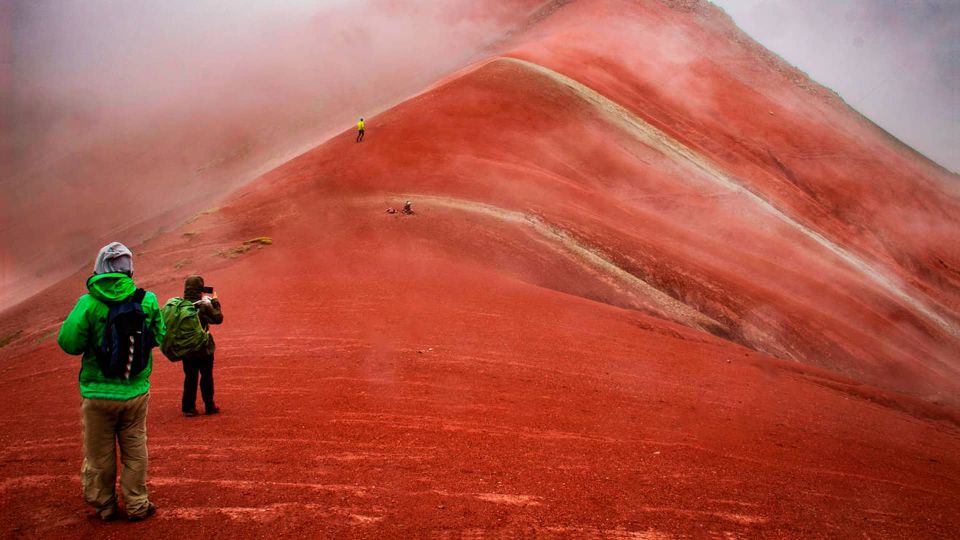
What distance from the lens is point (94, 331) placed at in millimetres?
4512

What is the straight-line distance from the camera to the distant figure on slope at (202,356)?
20.8 feet

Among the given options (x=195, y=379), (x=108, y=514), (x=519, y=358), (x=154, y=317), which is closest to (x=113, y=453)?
(x=108, y=514)

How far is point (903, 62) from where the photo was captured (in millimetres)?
125000

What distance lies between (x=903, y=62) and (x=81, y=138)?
13860 cm

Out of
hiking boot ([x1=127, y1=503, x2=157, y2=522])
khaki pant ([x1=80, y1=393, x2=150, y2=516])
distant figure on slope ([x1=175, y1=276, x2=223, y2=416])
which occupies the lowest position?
hiking boot ([x1=127, y1=503, x2=157, y2=522])

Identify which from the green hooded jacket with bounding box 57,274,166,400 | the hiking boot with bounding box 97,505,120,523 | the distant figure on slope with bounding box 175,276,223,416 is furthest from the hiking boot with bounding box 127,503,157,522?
the distant figure on slope with bounding box 175,276,223,416

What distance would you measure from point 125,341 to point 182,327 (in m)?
1.50

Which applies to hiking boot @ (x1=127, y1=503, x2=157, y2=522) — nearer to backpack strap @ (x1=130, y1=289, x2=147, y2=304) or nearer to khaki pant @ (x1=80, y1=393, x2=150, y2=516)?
khaki pant @ (x1=80, y1=393, x2=150, y2=516)

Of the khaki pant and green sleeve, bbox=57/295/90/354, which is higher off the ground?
green sleeve, bbox=57/295/90/354

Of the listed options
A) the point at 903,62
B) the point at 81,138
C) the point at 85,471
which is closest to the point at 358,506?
the point at 85,471

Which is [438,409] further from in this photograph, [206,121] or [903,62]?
[903,62]

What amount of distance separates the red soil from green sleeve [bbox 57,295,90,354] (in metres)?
1.33

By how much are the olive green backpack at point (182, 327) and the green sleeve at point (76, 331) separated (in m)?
1.34

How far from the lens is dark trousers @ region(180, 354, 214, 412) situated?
670cm
